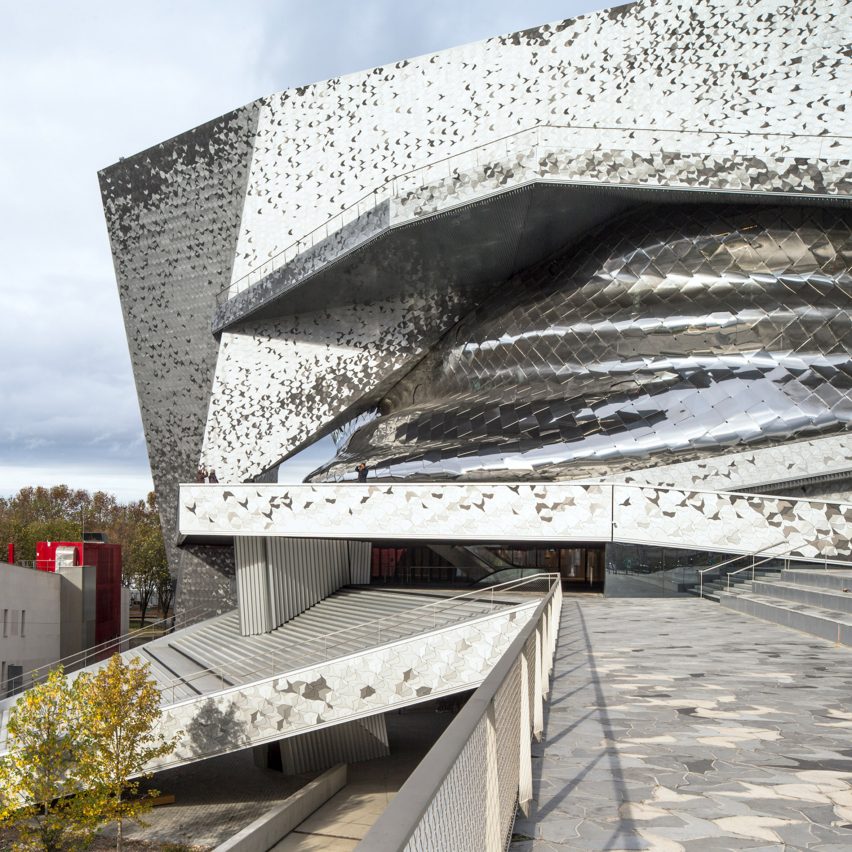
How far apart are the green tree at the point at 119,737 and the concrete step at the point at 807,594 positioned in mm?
9441

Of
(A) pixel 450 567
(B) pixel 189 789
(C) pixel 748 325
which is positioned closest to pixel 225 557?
(A) pixel 450 567

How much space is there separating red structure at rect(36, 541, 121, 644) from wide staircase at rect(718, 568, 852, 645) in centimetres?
2384

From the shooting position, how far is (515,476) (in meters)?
17.4

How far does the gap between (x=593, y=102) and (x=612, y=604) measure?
12.3 m

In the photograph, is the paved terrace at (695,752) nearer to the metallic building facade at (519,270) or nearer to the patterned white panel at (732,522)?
the patterned white panel at (732,522)

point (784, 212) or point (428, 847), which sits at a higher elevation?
A: point (784, 212)

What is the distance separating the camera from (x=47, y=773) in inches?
491

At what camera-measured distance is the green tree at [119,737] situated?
12406mm

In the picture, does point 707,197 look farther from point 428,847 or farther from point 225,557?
point 428,847

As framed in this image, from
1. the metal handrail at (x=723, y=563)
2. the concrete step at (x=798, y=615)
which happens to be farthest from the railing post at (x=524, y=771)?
the metal handrail at (x=723, y=563)

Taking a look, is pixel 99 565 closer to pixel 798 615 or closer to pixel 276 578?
pixel 276 578

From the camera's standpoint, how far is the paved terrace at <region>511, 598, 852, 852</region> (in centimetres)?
294

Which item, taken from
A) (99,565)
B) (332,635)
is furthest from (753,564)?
(99,565)

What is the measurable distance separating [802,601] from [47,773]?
1101 centimetres
